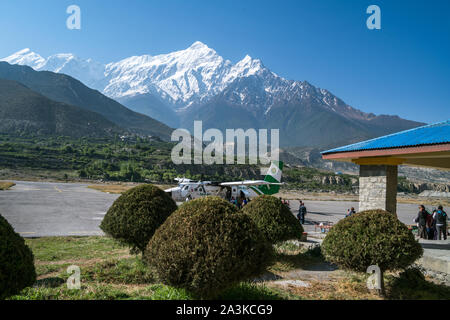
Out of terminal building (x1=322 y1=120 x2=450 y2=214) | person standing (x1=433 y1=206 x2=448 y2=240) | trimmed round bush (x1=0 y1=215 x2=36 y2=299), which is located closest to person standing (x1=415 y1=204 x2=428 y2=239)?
person standing (x1=433 y1=206 x2=448 y2=240)

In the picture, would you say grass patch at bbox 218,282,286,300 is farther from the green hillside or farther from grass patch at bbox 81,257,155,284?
the green hillside

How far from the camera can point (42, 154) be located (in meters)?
86.7

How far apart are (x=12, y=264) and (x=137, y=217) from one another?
3798 millimetres

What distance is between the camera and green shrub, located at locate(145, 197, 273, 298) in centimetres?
440

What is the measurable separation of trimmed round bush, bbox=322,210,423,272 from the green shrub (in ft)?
6.53

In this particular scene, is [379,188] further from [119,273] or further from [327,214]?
[327,214]

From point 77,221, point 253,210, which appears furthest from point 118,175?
point 253,210

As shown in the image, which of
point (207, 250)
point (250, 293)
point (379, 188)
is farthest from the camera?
point (379, 188)

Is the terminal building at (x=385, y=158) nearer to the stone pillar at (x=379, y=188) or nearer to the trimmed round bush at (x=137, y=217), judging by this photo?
the stone pillar at (x=379, y=188)

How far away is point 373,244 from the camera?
18.8 ft

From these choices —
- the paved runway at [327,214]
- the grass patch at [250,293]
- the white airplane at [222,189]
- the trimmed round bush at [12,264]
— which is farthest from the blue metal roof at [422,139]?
the white airplane at [222,189]

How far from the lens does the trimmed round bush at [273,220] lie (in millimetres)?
8898

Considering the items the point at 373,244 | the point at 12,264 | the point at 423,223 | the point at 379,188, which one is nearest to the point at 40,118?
the point at 379,188
